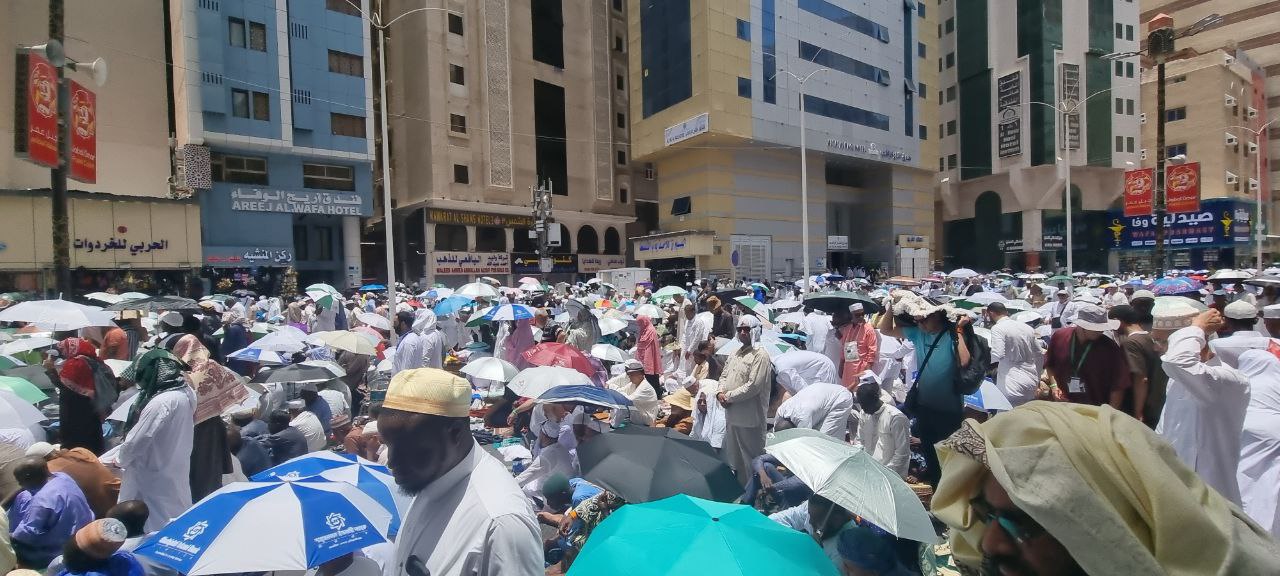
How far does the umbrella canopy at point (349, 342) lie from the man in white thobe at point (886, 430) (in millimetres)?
6263

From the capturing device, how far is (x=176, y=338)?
613 cm

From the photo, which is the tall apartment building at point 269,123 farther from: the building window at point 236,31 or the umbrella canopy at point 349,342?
the umbrella canopy at point 349,342

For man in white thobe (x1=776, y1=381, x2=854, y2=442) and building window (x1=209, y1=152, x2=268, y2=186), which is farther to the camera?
building window (x1=209, y1=152, x2=268, y2=186)

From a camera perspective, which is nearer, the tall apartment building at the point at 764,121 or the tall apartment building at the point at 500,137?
the tall apartment building at the point at 500,137

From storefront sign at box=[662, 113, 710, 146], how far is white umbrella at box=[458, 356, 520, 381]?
32.1m

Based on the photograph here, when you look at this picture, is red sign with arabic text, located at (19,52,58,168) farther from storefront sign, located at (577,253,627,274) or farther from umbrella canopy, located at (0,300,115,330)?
storefront sign, located at (577,253,627,274)

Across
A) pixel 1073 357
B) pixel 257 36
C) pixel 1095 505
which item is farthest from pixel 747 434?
pixel 257 36

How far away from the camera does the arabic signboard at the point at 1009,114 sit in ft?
155

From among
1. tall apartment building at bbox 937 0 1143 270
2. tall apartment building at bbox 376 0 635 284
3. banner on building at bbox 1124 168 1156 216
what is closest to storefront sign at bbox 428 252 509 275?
tall apartment building at bbox 376 0 635 284

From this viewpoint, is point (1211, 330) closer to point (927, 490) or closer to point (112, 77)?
point (927, 490)

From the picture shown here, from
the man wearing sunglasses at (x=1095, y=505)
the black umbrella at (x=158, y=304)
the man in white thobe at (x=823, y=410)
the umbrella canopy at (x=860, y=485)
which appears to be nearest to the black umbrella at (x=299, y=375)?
the man in white thobe at (x=823, y=410)

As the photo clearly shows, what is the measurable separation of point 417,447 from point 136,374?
10.3 ft

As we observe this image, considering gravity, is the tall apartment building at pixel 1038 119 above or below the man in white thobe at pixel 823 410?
above

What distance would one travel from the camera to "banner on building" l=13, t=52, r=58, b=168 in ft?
34.4
